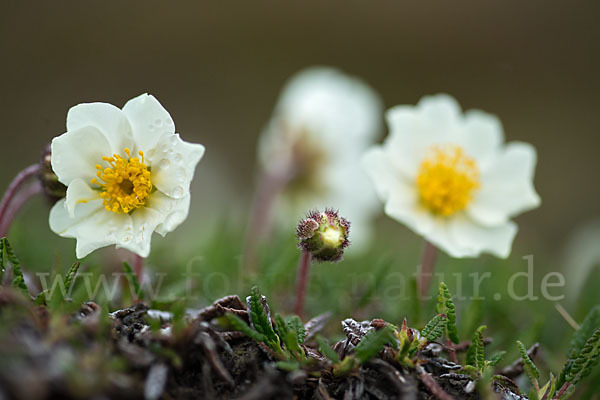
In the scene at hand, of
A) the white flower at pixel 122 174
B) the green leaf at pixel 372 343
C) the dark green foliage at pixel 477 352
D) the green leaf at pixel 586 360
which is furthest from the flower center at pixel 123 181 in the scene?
the green leaf at pixel 586 360

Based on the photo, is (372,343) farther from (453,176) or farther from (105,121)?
(453,176)

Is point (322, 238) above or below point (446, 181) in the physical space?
below

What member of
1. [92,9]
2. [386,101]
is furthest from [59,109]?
[386,101]

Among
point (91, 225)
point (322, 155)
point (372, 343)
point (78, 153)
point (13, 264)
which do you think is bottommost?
point (372, 343)

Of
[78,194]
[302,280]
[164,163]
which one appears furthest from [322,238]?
[78,194]

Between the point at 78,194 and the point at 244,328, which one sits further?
the point at 78,194

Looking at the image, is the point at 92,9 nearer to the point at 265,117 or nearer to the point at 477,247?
the point at 265,117

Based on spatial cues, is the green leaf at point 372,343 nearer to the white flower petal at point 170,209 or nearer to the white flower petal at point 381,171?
the white flower petal at point 170,209
